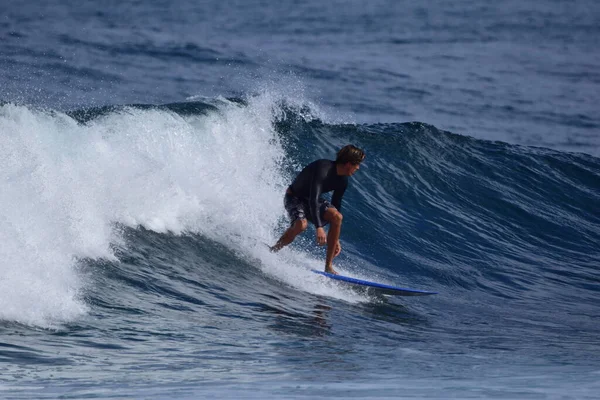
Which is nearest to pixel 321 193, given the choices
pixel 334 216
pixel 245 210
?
pixel 334 216

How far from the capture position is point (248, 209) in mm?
11242

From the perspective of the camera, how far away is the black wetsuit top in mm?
8680

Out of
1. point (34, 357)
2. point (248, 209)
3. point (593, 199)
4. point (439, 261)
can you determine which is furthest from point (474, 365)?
point (593, 199)

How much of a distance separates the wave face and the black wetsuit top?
80cm

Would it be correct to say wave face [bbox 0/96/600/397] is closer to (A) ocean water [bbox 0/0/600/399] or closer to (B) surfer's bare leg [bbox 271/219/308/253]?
(A) ocean water [bbox 0/0/600/399]

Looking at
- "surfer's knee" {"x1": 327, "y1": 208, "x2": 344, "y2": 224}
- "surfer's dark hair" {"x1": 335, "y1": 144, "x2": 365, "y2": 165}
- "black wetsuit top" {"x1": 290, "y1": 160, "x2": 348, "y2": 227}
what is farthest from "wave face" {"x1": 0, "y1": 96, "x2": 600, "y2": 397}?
"surfer's dark hair" {"x1": 335, "y1": 144, "x2": 365, "y2": 165}

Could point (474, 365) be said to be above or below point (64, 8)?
below

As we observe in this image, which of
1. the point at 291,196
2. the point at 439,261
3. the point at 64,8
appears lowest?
the point at 439,261

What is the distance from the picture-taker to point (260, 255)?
9.85 m

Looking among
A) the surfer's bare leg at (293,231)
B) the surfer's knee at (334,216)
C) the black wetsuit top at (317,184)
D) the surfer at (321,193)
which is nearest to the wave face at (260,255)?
the surfer's bare leg at (293,231)

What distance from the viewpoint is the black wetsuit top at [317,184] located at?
8680 mm

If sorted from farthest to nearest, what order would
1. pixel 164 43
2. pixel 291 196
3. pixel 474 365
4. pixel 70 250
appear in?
pixel 164 43 < pixel 291 196 < pixel 70 250 < pixel 474 365

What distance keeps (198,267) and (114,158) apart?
67.8 inches

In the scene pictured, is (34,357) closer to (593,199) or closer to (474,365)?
(474,365)
